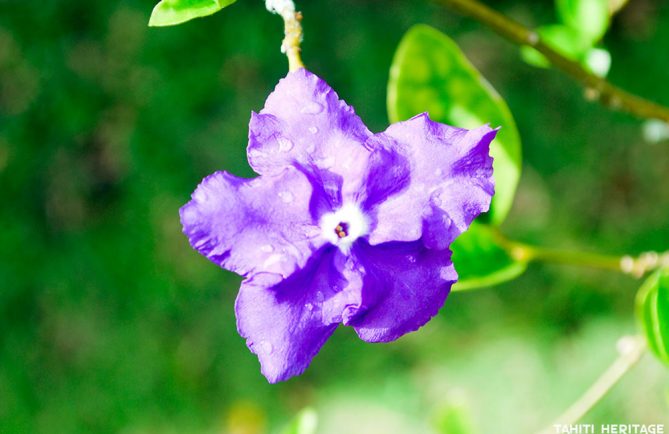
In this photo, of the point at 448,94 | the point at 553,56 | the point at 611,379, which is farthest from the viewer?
the point at 611,379

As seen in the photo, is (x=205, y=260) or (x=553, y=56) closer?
(x=553, y=56)

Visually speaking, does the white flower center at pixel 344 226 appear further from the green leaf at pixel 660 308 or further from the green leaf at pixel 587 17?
the green leaf at pixel 587 17

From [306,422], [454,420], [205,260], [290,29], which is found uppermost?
[290,29]

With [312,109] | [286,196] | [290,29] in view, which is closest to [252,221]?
[286,196]

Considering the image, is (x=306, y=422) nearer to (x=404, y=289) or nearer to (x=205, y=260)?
(x=404, y=289)

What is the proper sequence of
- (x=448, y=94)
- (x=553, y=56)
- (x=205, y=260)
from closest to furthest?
(x=553, y=56) → (x=448, y=94) → (x=205, y=260)

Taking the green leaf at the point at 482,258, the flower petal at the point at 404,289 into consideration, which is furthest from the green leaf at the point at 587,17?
the flower petal at the point at 404,289

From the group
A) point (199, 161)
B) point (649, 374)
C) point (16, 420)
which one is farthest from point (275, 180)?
point (16, 420)

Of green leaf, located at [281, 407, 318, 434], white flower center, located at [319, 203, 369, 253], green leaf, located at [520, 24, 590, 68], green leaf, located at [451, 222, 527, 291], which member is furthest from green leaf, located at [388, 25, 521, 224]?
green leaf, located at [281, 407, 318, 434]
